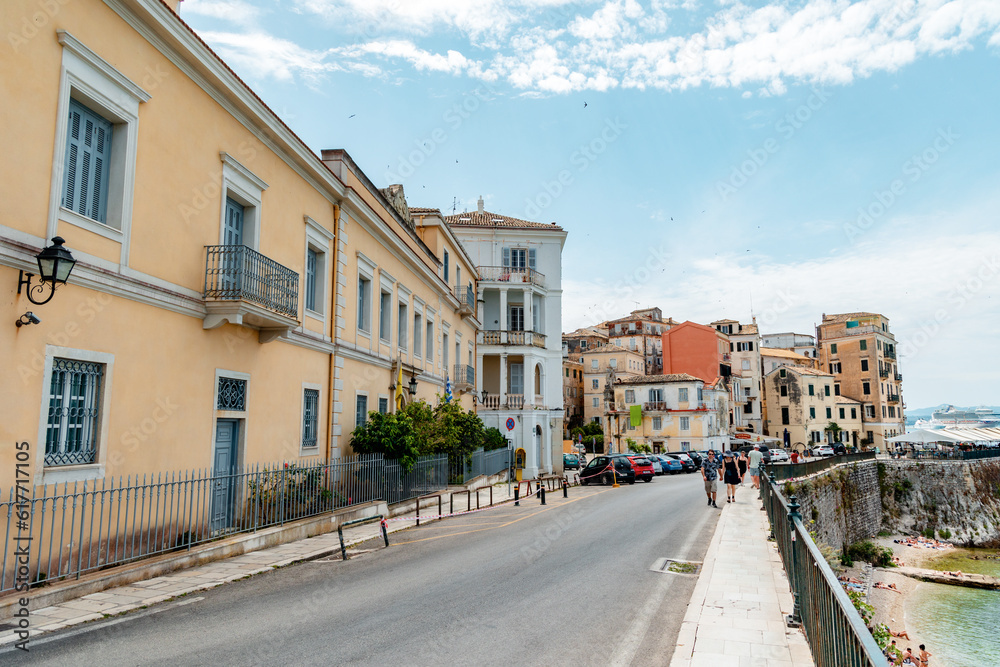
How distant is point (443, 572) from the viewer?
391 inches

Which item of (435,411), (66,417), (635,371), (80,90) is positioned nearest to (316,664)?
(66,417)

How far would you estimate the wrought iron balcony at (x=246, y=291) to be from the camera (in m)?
11.7

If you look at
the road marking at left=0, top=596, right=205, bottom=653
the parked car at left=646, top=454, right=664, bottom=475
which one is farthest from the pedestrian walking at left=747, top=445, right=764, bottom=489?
the road marking at left=0, top=596, right=205, bottom=653

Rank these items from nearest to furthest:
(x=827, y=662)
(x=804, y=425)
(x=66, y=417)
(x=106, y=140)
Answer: (x=827, y=662) → (x=66, y=417) → (x=106, y=140) → (x=804, y=425)

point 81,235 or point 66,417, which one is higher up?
point 81,235

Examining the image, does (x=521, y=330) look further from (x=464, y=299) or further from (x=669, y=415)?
(x=669, y=415)

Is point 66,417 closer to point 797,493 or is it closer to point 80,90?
point 80,90

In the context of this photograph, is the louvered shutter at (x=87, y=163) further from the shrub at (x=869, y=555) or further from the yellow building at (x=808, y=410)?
the yellow building at (x=808, y=410)

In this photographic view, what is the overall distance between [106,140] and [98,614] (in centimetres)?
675

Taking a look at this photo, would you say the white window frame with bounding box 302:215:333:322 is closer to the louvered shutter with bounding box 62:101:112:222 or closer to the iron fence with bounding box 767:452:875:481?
the louvered shutter with bounding box 62:101:112:222

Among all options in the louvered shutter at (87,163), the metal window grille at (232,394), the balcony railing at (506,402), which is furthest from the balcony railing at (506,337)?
the louvered shutter at (87,163)

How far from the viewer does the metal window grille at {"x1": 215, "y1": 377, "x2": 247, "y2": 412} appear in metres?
12.4

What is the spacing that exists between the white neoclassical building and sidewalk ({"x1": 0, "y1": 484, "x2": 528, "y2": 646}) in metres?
23.1

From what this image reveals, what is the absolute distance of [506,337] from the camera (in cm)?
3834
